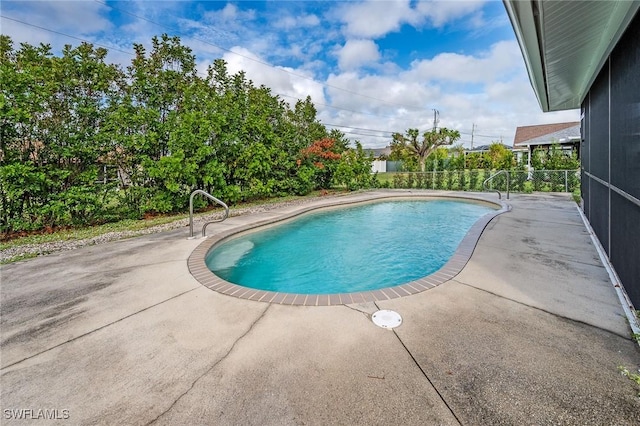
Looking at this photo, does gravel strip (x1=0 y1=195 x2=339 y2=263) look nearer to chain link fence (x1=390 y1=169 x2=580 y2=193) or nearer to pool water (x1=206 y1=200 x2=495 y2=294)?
pool water (x1=206 y1=200 x2=495 y2=294)

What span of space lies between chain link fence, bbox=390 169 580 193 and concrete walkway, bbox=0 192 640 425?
11.3 meters

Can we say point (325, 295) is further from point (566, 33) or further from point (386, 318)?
point (566, 33)

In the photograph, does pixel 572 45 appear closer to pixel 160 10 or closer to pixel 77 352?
pixel 77 352

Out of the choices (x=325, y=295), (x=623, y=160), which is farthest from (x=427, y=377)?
(x=623, y=160)

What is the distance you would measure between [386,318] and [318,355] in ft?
2.64

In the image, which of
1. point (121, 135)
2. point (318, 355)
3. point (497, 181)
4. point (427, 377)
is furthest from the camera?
point (497, 181)

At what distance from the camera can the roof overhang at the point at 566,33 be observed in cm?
270

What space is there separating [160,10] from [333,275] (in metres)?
10.8

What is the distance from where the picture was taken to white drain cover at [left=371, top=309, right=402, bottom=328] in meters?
2.51

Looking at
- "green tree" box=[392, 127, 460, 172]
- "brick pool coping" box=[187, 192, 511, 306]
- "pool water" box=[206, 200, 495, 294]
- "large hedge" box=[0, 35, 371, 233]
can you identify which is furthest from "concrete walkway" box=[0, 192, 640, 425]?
"green tree" box=[392, 127, 460, 172]

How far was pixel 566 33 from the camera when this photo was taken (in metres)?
3.42

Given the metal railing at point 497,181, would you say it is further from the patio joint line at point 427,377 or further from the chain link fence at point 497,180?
the patio joint line at point 427,377

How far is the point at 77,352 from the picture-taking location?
2227 millimetres

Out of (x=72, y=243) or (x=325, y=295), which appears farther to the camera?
(x=72, y=243)
